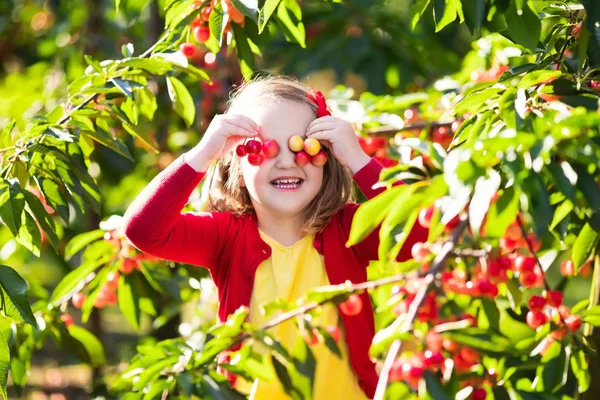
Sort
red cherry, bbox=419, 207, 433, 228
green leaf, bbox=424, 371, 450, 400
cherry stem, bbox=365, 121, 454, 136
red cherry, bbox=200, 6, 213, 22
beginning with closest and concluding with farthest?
green leaf, bbox=424, 371, 450, 400 → red cherry, bbox=419, 207, 433, 228 → red cherry, bbox=200, 6, 213, 22 → cherry stem, bbox=365, 121, 454, 136

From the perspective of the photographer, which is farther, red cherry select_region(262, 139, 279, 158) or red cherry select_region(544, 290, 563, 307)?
red cherry select_region(262, 139, 279, 158)

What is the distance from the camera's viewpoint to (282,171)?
2170 millimetres

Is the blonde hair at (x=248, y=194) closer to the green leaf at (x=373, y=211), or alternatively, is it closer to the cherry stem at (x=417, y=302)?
the green leaf at (x=373, y=211)

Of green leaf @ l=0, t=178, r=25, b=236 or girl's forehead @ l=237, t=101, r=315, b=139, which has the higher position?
green leaf @ l=0, t=178, r=25, b=236

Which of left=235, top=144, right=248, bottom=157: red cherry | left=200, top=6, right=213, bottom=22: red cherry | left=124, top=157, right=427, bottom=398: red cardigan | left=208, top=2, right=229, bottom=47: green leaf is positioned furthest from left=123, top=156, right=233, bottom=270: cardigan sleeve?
left=200, top=6, right=213, bottom=22: red cherry

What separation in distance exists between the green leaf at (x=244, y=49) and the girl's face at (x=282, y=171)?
1.06 feet

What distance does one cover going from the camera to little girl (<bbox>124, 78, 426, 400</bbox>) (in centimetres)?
215

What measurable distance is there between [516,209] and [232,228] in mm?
1007

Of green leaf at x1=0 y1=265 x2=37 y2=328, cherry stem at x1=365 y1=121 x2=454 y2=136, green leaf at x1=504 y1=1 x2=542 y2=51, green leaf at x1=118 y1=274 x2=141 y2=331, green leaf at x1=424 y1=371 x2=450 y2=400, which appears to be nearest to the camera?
green leaf at x1=424 y1=371 x2=450 y2=400

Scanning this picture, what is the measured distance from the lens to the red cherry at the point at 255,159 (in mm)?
2125

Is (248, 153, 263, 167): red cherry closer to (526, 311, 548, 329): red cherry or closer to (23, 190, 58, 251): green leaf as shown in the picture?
(23, 190, 58, 251): green leaf

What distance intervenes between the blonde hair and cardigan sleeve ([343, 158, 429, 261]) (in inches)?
3.0

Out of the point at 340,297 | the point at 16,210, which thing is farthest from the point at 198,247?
the point at 340,297

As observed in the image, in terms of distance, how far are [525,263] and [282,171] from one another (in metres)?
0.68
